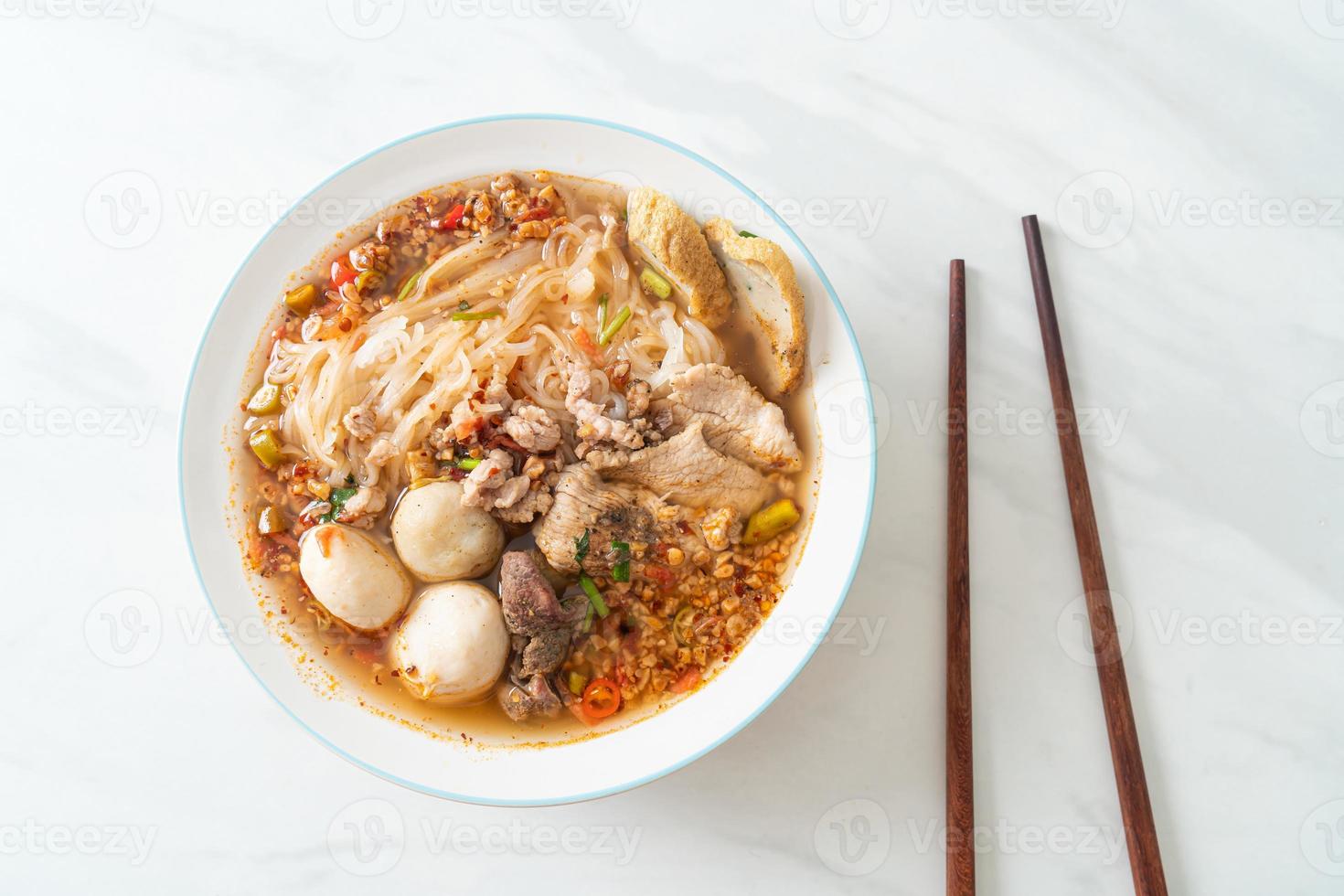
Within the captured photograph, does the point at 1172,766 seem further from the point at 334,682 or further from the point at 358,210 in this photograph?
the point at 358,210

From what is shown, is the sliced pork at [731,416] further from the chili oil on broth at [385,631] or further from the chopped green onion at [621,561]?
the chopped green onion at [621,561]

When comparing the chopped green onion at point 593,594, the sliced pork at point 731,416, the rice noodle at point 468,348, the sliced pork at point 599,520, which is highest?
the rice noodle at point 468,348

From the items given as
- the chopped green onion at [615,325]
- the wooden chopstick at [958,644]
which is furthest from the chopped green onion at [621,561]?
the wooden chopstick at [958,644]

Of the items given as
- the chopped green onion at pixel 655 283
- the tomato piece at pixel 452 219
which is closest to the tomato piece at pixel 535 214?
the tomato piece at pixel 452 219

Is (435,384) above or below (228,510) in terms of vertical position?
above

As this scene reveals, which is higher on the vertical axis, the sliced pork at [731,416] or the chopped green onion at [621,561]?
the sliced pork at [731,416]

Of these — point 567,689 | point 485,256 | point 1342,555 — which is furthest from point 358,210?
point 1342,555

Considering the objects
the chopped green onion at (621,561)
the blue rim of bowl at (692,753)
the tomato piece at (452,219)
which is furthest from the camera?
the tomato piece at (452,219)

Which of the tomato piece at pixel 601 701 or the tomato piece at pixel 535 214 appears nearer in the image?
the tomato piece at pixel 601 701

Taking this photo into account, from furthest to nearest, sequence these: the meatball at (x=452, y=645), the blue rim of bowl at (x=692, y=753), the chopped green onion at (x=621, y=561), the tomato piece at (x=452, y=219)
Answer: the tomato piece at (x=452, y=219)
the chopped green onion at (x=621, y=561)
the meatball at (x=452, y=645)
the blue rim of bowl at (x=692, y=753)
